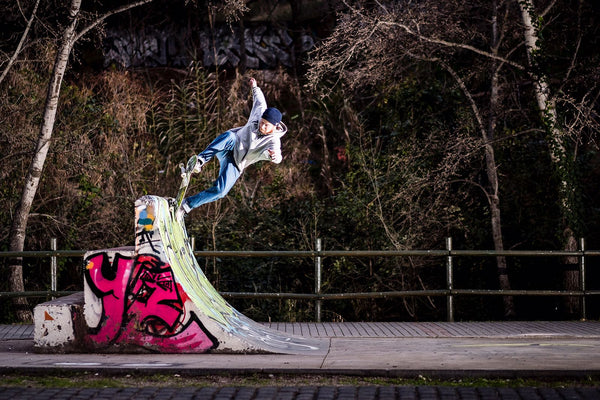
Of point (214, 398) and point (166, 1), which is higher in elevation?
point (166, 1)

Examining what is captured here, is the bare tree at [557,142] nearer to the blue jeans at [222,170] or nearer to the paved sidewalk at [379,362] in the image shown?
the paved sidewalk at [379,362]

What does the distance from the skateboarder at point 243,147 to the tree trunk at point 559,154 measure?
5686mm

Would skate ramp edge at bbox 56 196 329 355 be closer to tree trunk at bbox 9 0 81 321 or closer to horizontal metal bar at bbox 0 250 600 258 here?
horizontal metal bar at bbox 0 250 600 258

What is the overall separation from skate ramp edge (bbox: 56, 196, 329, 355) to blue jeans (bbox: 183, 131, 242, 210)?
653 millimetres

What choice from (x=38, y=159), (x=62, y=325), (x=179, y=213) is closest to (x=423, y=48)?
(x=179, y=213)

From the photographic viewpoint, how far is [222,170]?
873 centimetres

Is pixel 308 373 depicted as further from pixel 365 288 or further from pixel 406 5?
pixel 406 5

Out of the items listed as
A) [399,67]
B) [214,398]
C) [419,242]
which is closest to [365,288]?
[419,242]

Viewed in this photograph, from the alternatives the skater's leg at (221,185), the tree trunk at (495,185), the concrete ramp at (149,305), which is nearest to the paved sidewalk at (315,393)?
the concrete ramp at (149,305)

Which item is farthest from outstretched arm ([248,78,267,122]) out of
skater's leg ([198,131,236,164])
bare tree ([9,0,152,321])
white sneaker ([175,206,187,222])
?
bare tree ([9,0,152,321])

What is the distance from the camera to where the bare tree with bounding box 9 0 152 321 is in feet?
39.7

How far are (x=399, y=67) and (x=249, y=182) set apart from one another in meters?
4.43

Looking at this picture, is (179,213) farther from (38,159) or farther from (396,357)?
(38,159)

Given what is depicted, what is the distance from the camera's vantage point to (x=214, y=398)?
606 centimetres
